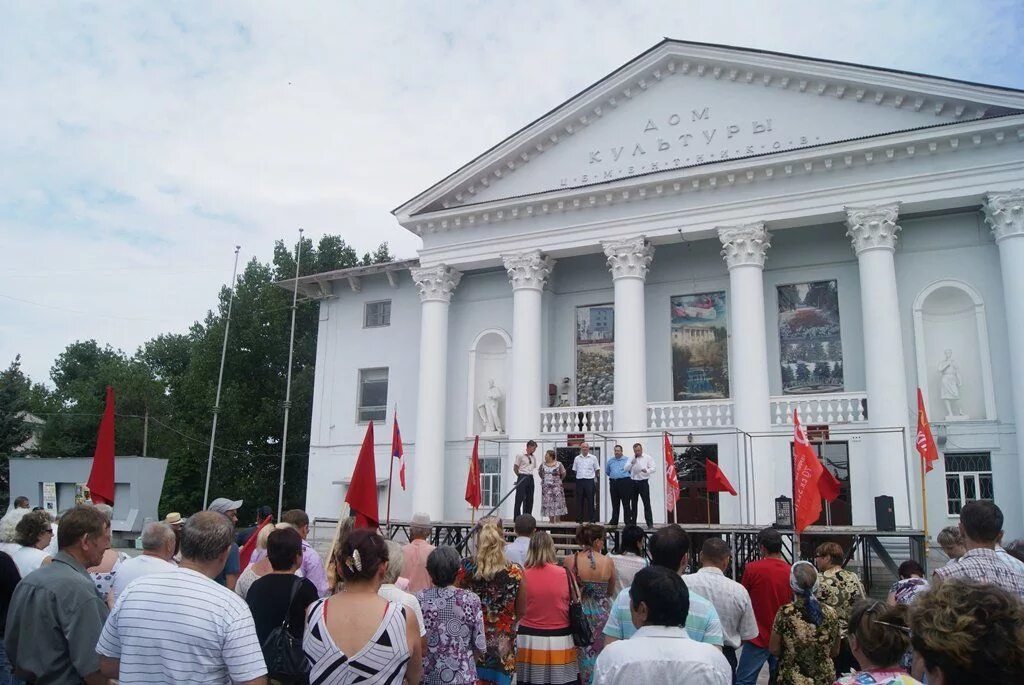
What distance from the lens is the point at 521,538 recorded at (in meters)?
7.81

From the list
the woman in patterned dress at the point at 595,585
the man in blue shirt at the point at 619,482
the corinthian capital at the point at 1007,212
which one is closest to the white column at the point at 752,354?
the man in blue shirt at the point at 619,482

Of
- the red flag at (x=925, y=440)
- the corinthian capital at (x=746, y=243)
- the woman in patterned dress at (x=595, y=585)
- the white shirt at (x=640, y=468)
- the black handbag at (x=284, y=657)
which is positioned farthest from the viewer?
the corinthian capital at (x=746, y=243)

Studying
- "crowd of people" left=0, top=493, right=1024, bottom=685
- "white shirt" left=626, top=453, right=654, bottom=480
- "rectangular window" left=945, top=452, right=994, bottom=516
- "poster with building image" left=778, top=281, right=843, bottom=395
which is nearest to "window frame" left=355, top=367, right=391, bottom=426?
"white shirt" left=626, top=453, right=654, bottom=480

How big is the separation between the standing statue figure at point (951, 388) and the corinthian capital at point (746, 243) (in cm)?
522

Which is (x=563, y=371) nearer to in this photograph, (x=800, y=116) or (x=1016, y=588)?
(x=800, y=116)

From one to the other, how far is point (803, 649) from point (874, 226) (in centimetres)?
1670

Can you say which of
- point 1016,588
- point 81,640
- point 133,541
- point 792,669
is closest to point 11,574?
point 81,640

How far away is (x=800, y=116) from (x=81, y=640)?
2129 centimetres

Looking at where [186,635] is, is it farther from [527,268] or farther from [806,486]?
[527,268]

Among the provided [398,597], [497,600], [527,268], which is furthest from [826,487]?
[398,597]

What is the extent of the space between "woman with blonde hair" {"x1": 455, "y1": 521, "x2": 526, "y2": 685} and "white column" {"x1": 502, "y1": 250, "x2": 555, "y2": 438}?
659 inches

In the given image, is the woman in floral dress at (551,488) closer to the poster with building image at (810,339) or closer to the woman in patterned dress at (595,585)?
the poster with building image at (810,339)

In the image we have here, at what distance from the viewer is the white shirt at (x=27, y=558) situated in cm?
604

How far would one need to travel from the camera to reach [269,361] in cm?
4816
